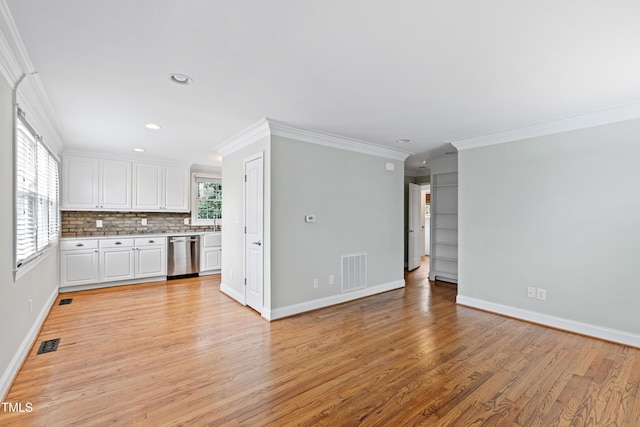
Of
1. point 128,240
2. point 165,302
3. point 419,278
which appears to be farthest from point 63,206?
point 419,278

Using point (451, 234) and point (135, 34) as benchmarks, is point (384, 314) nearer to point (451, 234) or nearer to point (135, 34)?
point (451, 234)

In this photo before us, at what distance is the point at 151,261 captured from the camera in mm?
5672

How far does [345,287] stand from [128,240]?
4.03 meters

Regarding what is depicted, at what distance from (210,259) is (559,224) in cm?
588

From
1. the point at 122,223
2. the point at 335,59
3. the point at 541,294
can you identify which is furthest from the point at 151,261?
the point at 541,294

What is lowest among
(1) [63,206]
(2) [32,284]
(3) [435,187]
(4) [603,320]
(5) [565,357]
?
(5) [565,357]

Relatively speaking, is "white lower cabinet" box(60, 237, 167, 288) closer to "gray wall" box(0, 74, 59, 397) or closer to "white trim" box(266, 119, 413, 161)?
"gray wall" box(0, 74, 59, 397)

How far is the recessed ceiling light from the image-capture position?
237 cm

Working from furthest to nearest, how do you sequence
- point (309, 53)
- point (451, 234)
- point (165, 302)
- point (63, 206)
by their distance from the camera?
point (451, 234)
point (63, 206)
point (165, 302)
point (309, 53)

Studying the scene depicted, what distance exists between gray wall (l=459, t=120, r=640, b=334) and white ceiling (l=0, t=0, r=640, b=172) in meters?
0.50

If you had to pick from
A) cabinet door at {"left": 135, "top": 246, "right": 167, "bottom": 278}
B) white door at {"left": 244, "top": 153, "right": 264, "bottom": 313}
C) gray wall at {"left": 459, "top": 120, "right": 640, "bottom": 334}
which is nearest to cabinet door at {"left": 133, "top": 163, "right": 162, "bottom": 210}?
cabinet door at {"left": 135, "top": 246, "right": 167, "bottom": 278}

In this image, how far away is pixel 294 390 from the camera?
2236mm

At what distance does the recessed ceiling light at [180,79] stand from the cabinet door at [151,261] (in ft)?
13.6

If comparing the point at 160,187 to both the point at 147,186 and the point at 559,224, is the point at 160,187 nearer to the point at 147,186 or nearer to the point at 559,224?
the point at 147,186
